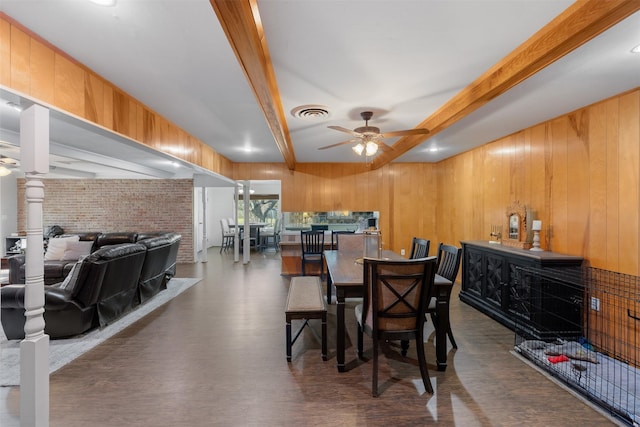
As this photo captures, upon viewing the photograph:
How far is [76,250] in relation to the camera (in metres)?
5.12

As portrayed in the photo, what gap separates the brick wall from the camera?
7297 mm

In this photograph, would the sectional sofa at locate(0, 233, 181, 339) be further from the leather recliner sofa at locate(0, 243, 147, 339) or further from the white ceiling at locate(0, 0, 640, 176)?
the white ceiling at locate(0, 0, 640, 176)

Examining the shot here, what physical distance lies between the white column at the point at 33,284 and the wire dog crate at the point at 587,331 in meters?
3.72

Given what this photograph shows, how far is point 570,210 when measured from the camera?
10.1 ft

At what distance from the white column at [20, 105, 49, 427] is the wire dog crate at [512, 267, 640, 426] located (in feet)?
12.2

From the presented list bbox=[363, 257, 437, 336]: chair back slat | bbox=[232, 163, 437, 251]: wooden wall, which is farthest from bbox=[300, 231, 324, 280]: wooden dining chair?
bbox=[363, 257, 437, 336]: chair back slat

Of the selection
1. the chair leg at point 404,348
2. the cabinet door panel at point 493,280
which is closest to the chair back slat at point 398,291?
the chair leg at point 404,348

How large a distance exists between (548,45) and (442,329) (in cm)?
217

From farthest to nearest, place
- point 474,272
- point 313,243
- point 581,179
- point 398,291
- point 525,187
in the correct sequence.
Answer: point 313,243
point 474,272
point 525,187
point 581,179
point 398,291

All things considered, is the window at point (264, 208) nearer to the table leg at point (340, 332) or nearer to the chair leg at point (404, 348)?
the chair leg at point (404, 348)

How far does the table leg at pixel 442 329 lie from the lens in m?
2.42

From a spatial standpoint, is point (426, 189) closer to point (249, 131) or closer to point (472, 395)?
point (249, 131)

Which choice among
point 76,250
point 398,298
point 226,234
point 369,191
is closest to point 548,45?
point 398,298

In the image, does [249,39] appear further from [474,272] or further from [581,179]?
[474,272]
